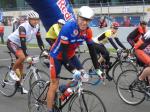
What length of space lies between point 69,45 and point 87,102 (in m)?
0.96

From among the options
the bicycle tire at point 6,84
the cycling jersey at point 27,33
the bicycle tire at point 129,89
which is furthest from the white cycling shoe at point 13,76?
the bicycle tire at point 129,89

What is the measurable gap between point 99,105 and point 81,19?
4.05 ft

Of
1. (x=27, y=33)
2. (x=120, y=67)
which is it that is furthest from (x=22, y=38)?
(x=120, y=67)

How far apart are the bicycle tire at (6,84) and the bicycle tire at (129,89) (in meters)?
2.30

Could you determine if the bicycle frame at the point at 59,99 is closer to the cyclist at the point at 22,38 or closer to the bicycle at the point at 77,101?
the bicycle at the point at 77,101

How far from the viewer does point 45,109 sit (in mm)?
6863

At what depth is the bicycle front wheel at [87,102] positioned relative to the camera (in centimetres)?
601

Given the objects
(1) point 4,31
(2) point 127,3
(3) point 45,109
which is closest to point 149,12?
(2) point 127,3

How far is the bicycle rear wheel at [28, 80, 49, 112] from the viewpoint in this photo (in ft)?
22.6

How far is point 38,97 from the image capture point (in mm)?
7016

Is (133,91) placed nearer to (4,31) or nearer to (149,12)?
(149,12)

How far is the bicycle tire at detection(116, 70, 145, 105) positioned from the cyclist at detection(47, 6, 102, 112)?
177 centimetres

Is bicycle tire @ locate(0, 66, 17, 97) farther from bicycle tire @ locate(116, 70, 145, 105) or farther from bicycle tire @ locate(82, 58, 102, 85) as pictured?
bicycle tire @ locate(116, 70, 145, 105)

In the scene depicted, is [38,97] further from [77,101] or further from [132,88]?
[132,88]
